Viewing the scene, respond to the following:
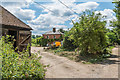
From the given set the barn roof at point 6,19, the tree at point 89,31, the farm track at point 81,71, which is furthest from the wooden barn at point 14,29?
the tree at point 89,31

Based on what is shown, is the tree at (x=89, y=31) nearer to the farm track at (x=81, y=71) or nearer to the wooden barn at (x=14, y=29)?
the farm track at (x=81, y=71)

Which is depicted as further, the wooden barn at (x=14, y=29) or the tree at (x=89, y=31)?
the tree at (x=89, y=31)

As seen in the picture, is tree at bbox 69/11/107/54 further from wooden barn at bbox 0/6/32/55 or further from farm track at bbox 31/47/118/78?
wooden barn at bbox 0/6/32/55

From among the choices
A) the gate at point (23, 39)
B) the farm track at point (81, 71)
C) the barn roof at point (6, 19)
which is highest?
the barn roof at point (6, 19)

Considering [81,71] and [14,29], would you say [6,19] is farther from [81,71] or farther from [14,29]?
[81,71]

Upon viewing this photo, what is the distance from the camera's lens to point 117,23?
19500mm

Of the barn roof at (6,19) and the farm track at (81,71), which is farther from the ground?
the barn roof at (6,19)

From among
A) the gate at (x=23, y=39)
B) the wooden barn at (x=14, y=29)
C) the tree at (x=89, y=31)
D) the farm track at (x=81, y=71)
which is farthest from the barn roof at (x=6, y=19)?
the tree at (x=89, y=31)

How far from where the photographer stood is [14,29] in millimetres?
8195

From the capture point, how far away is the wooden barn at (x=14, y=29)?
7.43 metres

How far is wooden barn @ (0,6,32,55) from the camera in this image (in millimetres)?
7426

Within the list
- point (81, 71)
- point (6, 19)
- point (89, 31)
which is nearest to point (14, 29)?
point (6, 19)

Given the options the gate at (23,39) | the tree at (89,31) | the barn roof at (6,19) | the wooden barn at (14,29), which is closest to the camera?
the wooden barn at (14,29)

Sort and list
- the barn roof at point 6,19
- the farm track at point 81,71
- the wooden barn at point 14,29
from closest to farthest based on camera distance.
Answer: the farm track at point 81,71 → the wooden barn at point 14,29 → the barn roof at point 6,19
